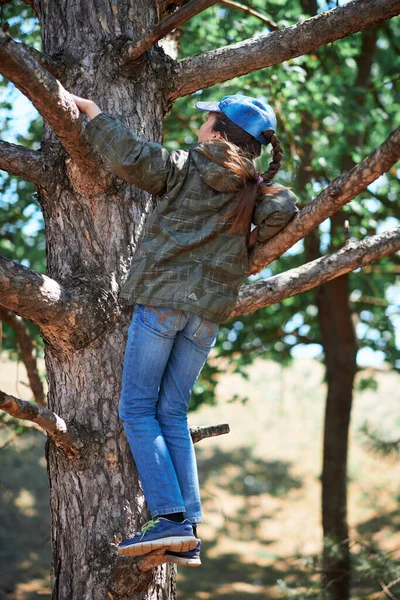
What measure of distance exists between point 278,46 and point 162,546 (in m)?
2.10

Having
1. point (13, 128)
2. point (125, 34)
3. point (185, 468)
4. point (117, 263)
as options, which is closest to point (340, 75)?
point (13, 128)

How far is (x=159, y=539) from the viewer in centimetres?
256

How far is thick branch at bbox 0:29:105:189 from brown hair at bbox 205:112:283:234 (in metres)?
0.51

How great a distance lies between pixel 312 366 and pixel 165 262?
11048mm

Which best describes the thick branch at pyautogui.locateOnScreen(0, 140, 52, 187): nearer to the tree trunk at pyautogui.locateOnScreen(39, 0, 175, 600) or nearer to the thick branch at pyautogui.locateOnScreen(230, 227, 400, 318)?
the tree trunk at pyautogui.locateOnScreen(39, 0, 175, 600)

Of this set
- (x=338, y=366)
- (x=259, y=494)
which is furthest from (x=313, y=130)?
(x=259, y=494)

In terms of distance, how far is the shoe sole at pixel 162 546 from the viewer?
8.35 ft

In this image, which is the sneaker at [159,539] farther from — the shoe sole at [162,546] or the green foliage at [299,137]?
the green foliage at [299,137]

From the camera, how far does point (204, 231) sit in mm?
2746

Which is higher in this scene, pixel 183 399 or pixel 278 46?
pixel 278 46

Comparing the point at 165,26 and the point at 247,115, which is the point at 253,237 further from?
the point at 165,26

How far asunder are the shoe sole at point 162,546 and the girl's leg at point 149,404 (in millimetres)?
122

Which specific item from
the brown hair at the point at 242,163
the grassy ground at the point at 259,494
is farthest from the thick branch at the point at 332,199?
the grassy ground at the point at 259,494

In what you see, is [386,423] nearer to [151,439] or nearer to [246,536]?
[246,536]
